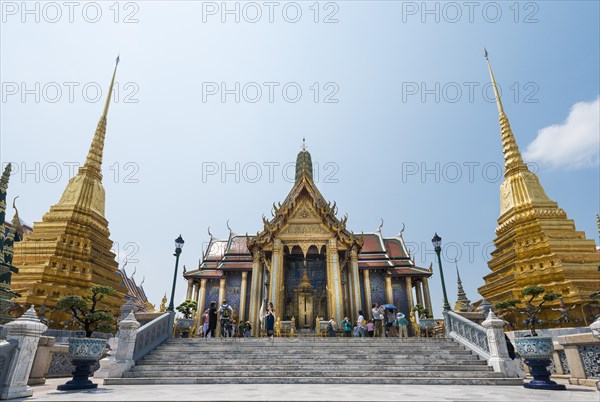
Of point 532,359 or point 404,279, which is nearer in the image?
point 532,359

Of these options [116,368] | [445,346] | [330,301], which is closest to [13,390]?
[116,368]

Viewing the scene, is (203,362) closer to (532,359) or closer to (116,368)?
(116,368)

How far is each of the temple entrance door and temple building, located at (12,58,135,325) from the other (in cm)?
1261

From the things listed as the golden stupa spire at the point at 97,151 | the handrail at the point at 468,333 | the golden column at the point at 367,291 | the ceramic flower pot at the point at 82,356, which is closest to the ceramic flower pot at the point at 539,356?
the handrail at the point at 468,333

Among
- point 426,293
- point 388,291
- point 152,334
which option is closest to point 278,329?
point 152,334

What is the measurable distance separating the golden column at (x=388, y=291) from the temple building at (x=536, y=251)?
6.23m

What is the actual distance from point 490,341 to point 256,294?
1325cm

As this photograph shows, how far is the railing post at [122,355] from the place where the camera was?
8820mm

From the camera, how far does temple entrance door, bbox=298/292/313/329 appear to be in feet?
65.1

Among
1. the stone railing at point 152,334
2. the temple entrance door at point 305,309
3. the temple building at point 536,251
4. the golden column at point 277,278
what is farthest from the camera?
the temple entrance door at point 305,309

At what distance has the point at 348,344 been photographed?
11.4 m

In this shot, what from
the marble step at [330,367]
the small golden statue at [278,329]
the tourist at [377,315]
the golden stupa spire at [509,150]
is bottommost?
the marble step at [330,367]

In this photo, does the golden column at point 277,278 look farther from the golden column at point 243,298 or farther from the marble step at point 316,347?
the marble step at point 316,347

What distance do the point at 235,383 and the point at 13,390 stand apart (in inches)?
170
